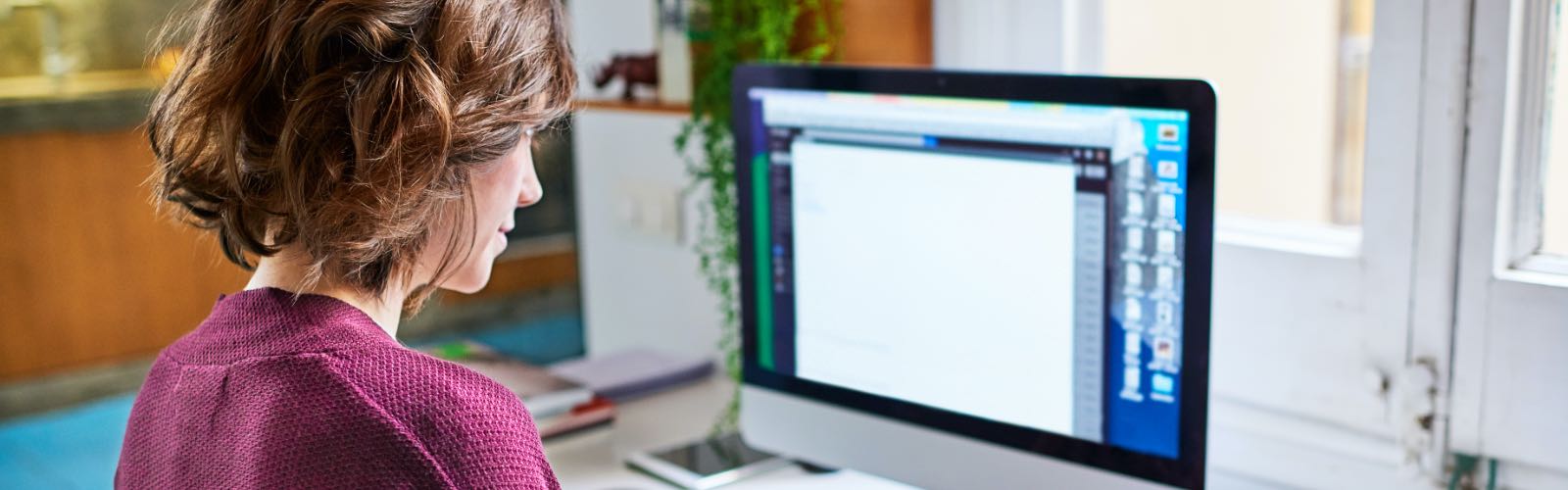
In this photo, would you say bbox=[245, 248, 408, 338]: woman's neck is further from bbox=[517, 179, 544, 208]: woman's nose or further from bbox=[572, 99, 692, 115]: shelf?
bbox=[572, 99, 692, 115]: shelf

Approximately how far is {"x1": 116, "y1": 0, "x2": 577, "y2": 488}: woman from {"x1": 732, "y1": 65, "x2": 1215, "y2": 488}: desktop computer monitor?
0.36 meters

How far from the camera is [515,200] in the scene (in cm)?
94

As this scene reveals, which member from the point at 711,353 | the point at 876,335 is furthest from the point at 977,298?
the point at 711,353

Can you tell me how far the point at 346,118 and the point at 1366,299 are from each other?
34.2 inches

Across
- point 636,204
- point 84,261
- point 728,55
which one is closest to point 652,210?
point 636,204

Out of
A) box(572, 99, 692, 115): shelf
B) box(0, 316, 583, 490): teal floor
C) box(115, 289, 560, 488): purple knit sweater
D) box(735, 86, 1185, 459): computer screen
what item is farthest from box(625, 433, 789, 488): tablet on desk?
box(0, 316, 583, 490): teal floor

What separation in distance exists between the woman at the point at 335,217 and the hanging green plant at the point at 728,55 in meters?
0.57

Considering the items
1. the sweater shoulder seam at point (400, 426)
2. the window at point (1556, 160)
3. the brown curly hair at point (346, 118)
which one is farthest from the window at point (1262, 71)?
the sweater shoulder seam at point (400, 426)

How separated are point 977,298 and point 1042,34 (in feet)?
1.33

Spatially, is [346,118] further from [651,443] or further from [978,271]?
[651,443]

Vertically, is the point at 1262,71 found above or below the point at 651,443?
above

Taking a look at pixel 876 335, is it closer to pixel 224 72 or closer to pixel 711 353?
pixel 224 72

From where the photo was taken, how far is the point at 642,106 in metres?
1.60

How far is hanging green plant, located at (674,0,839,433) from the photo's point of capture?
143 cm
